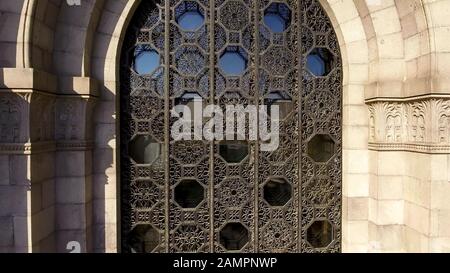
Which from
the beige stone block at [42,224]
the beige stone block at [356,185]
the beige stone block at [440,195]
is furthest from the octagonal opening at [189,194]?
the beige stone block at [440,195]

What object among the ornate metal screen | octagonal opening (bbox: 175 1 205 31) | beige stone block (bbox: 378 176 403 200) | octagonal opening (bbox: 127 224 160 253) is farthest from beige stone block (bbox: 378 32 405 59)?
octagonal opening (bbox: 127 224 160 253)

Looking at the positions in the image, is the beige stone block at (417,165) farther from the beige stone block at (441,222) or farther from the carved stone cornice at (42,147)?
the carved stone cornice at (42,147)

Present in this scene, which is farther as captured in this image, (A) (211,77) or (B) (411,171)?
(A) (211,77)

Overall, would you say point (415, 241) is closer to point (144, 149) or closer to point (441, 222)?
point (441, 222)

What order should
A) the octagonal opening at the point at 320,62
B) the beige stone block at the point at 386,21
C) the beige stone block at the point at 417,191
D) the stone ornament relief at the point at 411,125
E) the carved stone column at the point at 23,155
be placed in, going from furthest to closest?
the octagonal opening at the point at 320,62
the beige stone block at the point at 386,21
the beige stone block at the point at 417,191
the stone ornament relief at the point at 411,125
the carved stone column at the point at 23,155

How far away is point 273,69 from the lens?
4242 mm

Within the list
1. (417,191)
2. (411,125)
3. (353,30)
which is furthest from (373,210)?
(353,30)

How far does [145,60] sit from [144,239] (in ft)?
9.45

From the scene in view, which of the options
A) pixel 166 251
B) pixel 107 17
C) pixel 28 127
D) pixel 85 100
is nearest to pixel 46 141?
pixel 28 127

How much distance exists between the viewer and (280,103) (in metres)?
4.27

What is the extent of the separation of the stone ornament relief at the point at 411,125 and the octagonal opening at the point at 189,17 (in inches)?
119

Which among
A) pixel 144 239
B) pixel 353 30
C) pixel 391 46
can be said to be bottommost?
pixel 144 239

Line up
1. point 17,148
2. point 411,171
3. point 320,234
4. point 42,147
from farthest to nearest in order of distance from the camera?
point 320,234
point 411,171
point 42,147
point 17,148

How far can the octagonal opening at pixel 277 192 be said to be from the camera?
4.28m
